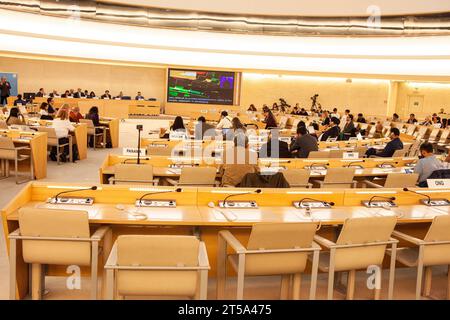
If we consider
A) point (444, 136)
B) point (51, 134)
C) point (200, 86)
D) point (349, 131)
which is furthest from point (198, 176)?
point (200, 86)

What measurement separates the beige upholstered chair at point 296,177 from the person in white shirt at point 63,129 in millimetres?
5451

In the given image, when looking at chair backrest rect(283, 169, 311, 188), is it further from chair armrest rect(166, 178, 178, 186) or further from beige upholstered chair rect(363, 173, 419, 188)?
chair armrest rect(166, 178, 178, 186)

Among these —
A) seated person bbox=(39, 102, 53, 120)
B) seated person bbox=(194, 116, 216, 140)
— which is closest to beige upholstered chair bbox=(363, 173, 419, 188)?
seated person bbox=(194, 116, 216, 140)

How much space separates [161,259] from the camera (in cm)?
307

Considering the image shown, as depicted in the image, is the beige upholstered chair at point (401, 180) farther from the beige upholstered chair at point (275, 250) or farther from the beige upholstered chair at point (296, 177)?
the beige upholstered chair at point (275, 250)

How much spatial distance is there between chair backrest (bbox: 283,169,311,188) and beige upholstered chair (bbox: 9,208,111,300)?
307cm

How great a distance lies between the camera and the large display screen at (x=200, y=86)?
72.1ft

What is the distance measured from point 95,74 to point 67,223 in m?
20.8

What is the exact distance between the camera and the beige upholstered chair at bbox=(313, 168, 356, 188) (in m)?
6.46

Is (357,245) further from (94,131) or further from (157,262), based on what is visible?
(94,131)

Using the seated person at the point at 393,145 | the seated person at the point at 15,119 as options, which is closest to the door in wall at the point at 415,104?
the seated person at the point at 393,145

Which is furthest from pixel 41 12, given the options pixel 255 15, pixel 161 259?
pixel 161 259

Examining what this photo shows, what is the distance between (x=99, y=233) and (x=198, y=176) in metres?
2.25

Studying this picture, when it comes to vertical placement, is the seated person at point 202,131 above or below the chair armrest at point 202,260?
above
